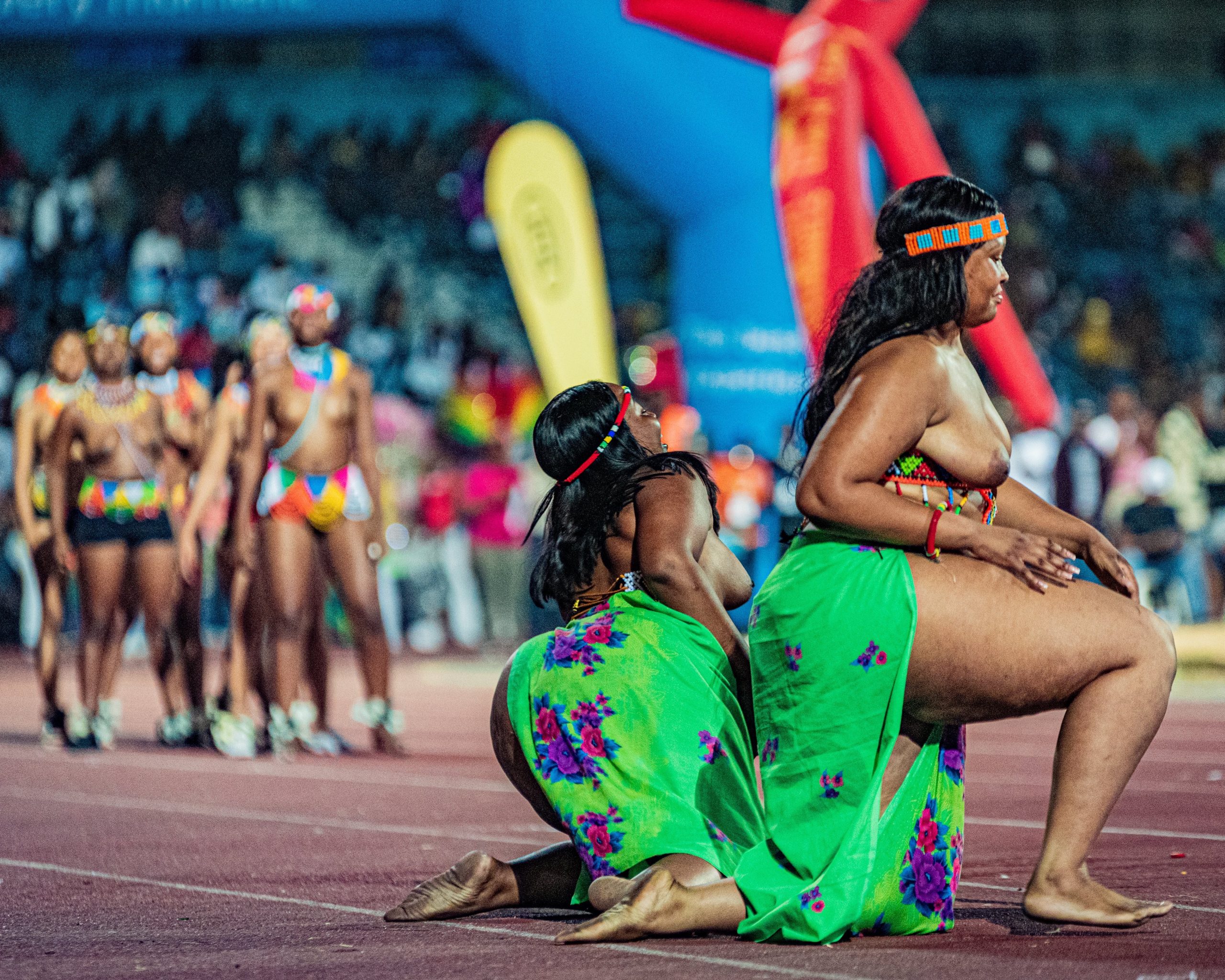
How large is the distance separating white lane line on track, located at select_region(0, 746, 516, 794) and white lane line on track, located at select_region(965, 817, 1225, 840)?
6.54 feet

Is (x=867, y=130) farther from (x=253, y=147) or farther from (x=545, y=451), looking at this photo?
(x=253, y=147)

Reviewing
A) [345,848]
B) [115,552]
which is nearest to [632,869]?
[345,848]

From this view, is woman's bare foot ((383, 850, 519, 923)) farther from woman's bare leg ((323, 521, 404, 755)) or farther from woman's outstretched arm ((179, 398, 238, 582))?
woman's outstretched arm ((179, 398, 238, 582))

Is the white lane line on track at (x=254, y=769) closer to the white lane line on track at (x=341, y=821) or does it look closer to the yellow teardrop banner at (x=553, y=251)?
the white lane line on track at (x=341, y=821)

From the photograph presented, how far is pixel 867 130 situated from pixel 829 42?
805 mm

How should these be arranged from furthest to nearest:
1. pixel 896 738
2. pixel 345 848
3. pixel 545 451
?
1. pixel 345 848
2. pixel 545 451
3. pixel 896 738

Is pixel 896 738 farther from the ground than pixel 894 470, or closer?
closer

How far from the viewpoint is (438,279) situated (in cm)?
2216

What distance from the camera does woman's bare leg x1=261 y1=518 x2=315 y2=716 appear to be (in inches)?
336

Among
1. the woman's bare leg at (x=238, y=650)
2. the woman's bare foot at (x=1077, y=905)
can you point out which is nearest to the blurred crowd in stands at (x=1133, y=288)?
the woman's bare leg at (x=238, y=650)

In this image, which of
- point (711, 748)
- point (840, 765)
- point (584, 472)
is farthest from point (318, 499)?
point (840, 765)

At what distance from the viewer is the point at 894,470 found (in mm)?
3717

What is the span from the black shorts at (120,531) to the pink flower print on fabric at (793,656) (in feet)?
20.2

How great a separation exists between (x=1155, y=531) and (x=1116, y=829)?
1046cm
